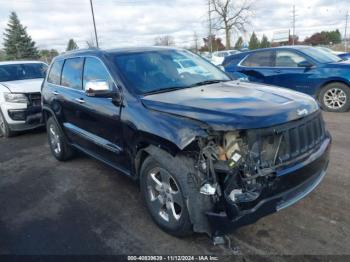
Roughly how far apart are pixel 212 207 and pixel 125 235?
116 centimetres

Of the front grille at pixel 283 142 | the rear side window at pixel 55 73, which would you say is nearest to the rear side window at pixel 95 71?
the rear side window at pixel 55 73

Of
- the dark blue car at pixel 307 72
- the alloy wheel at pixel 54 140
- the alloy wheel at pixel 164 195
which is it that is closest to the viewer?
the alloy wheel at pixel 164 195

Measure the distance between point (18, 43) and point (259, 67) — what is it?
5422 centimetres

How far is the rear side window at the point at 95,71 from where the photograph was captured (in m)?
3.80

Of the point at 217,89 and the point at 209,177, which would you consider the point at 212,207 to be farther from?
the point at 217,89

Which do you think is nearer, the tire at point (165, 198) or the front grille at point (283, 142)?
the front grille at point (283, 142)

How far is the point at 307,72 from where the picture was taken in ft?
26.3

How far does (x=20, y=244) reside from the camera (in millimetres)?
3234

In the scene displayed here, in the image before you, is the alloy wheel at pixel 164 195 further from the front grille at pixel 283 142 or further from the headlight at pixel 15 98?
the headlight at pixel 15 98

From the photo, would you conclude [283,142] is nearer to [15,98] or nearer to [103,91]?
[103,91]

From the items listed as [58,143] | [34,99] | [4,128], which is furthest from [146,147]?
[4,128]

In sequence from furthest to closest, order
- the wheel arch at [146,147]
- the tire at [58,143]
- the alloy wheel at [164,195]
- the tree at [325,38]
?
the tree at [325,38]
the tire at [58,143]
the alloy wheel at [164,195]
the wheel arch at [146,147]

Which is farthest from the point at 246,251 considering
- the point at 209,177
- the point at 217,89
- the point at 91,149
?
the point at 91,149

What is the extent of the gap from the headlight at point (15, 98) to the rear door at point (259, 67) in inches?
228
